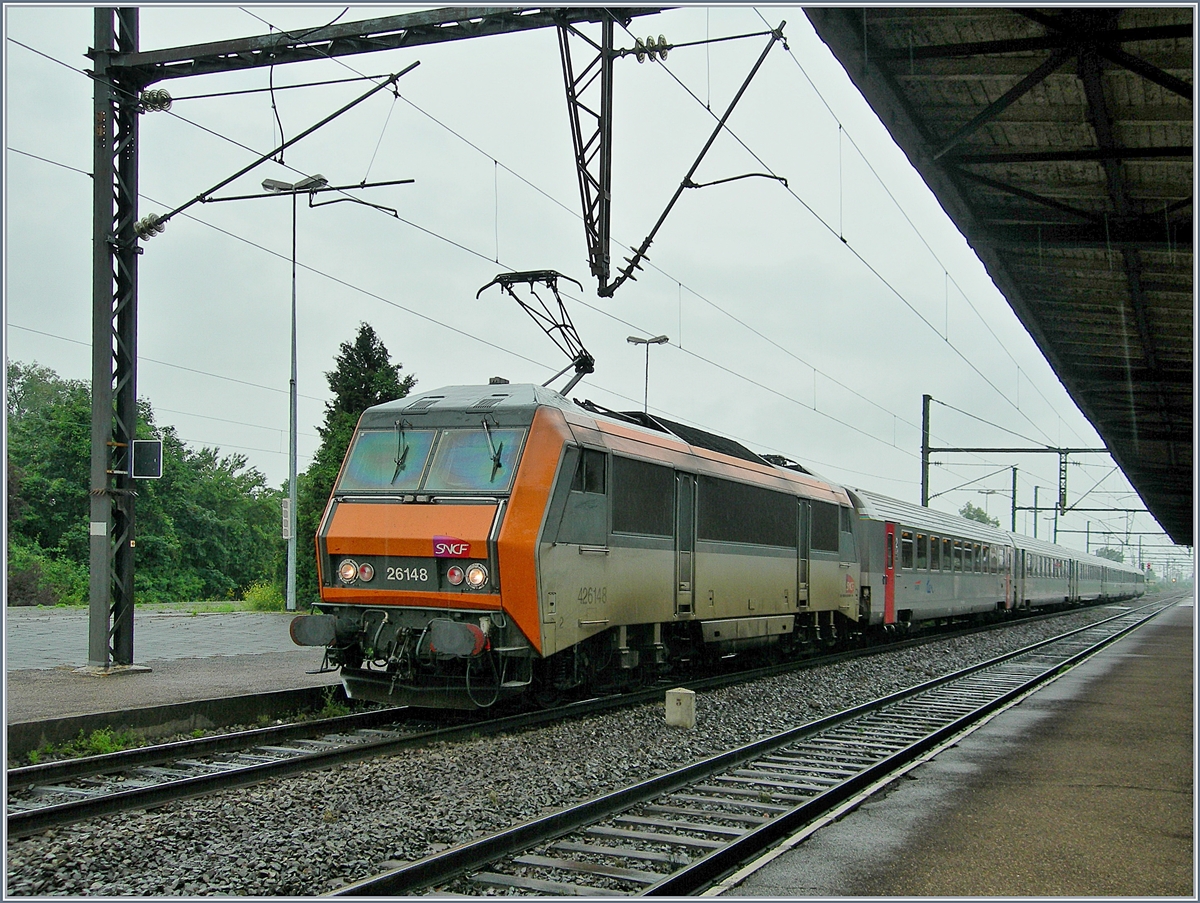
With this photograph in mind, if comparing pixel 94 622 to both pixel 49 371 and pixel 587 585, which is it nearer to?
pixel 587 585

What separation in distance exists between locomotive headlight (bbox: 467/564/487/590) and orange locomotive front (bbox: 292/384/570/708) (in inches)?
0.5

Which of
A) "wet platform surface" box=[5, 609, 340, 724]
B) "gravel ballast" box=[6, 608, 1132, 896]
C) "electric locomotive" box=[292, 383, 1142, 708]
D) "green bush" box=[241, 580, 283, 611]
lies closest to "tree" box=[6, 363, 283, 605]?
"green bush" box=[241, 580, 283, 611]

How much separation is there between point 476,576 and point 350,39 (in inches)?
254

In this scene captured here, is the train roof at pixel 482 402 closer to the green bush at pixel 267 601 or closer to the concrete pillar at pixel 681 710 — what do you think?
the concrete pillar at pixel 681 710

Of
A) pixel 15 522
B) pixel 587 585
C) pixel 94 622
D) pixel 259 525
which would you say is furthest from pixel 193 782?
pixel 259 525

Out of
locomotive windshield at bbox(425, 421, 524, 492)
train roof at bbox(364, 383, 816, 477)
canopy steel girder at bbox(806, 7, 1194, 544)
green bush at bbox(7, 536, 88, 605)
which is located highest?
canopy steel girder at bbox(806, 7, 1194, 544)

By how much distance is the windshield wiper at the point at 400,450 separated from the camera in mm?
11547

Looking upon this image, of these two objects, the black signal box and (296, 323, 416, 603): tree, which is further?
(296, 323, 416, 603): tree

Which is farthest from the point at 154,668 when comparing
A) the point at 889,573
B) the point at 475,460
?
the point at 889,573

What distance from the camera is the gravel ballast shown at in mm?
5988

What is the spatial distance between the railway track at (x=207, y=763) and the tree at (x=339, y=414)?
746 inches

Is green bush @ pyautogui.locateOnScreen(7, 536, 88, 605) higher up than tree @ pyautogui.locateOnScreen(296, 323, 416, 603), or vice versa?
tree @ pyautogui.locateOnScreen(296, 323, 416, 603)

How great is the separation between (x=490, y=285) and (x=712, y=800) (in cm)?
662

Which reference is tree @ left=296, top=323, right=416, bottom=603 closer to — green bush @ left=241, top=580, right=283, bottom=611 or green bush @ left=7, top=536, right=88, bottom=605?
green bush @ left=241, top=580, right=283, bottom=611
